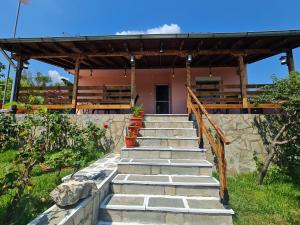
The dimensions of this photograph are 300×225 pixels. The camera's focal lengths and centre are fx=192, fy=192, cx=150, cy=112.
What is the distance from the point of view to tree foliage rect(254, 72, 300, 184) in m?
4.85

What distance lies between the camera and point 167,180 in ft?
11.1

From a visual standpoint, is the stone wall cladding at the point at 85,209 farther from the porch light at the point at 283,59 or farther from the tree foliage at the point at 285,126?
the porch light at the point at 283,59

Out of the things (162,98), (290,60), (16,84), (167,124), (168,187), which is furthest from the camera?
(162,98)

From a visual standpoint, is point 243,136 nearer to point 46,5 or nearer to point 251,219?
point 251,219

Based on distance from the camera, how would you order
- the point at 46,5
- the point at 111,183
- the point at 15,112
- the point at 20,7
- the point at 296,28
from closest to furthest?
the point at 111,183 < the point at 296,28 < the point at 15,112 < the point at 46,5 < the point at 20,7

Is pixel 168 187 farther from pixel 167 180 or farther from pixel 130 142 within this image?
pixel 130 142

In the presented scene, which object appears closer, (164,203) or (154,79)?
(164,203)

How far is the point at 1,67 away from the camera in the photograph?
3463 millimetres

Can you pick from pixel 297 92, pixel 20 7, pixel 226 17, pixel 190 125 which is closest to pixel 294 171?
pixel 297 92

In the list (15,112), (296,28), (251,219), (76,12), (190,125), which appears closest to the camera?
(251,219)

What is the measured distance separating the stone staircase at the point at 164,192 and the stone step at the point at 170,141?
A: 55cm

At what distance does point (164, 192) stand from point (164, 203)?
0.33 meters

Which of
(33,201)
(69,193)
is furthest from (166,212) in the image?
(33,201)

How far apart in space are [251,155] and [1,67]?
21.4 feet
